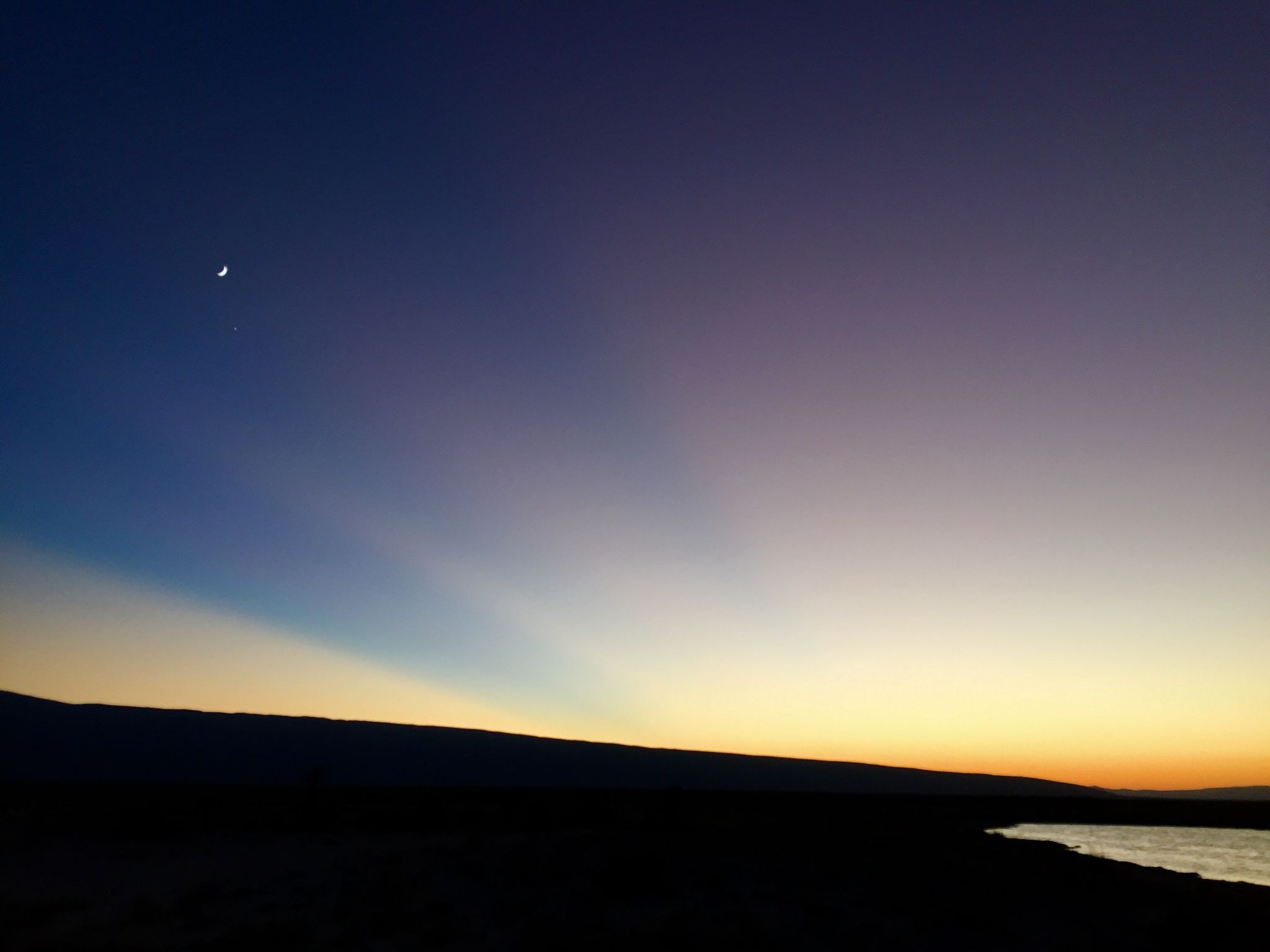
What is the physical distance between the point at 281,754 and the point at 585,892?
558 feet

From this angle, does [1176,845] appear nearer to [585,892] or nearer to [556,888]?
[585,892]

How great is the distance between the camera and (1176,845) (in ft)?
170

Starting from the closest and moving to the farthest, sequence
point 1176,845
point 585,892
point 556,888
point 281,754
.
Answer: point 585,892 → point 556,888 → point 1176,845 → point 281,754

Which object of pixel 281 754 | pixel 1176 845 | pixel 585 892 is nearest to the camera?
pixel 585 892

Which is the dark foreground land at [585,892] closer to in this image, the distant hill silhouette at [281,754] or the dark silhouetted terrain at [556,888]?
the dark silhouetted terrain at [556,888]

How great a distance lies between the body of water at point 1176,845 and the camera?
36.3m

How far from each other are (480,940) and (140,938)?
6.16 metres

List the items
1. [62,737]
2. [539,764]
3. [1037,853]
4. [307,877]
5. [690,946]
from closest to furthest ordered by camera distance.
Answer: [690,946] < [307,877] < [1037,853] < [62,737] < [539,764]

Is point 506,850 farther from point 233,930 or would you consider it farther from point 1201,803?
point 1201,803

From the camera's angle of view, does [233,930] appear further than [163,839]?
No

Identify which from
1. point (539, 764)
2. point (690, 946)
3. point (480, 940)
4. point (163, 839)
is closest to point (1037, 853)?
point (690, 946)

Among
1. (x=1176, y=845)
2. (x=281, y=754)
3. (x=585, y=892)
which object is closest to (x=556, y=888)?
(x=585, y=892)

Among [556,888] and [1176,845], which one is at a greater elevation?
[556,888]

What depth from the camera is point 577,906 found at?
15602mm
